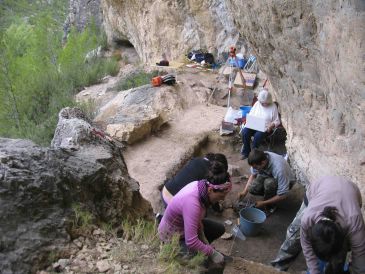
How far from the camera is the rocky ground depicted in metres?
2.36

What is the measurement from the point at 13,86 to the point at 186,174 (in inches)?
315

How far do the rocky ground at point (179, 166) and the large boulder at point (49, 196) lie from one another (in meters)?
0.14

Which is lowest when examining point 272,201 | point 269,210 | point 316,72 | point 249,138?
point 269,210

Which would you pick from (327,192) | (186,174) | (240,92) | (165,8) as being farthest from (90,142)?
(165,8)

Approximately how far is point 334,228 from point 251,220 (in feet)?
7.58

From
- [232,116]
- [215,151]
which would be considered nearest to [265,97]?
[232,116]

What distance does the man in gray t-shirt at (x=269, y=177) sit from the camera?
4539 mm

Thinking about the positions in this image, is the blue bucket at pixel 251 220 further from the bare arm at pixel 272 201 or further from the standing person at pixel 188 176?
the standing person at pixel 188 176

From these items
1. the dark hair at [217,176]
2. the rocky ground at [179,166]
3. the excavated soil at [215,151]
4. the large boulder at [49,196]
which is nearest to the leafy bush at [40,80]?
the rocky ground at [179,166]

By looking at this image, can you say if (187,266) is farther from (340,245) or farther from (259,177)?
(259,177)

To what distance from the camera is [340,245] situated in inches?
102

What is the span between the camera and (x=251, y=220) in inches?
190

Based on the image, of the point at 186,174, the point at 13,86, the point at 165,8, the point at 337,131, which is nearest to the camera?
the point at 337,131

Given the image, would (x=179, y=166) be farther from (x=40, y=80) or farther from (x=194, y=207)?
(x=40, y=80)
